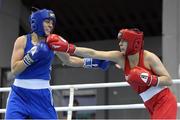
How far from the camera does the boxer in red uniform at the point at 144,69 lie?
14.1 ft

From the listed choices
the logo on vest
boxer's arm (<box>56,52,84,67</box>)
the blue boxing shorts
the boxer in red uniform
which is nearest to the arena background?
boxer's arm (<box>56,52,84,67</box>)

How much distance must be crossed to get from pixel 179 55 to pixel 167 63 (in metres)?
0.29

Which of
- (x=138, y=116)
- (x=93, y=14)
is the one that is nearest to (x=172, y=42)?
(x=138, y=116)

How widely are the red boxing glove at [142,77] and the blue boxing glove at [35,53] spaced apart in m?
0.77

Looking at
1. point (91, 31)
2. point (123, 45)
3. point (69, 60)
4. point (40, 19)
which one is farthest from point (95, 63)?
point (91, 31)

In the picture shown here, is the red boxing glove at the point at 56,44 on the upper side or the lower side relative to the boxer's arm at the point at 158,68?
upper

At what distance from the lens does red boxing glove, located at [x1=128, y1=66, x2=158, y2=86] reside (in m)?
4.22

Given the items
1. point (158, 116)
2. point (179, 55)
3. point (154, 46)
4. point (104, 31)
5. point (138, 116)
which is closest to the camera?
point (158, 116)

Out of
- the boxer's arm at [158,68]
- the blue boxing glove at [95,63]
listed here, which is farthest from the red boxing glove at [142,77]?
the blue boxing glove at [95,63]

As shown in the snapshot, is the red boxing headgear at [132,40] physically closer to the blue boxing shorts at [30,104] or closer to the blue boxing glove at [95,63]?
the blue boxing glove at [95,63]

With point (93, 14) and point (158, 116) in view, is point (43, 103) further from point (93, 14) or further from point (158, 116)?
point (93, 14)

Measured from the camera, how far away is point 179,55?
30.2 ft

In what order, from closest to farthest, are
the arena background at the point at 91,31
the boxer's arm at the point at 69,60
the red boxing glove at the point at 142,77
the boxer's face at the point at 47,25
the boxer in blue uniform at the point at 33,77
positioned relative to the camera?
the red boxing glove at the point at 142,77, the boxer in blue uniform at the point at 33,77, the boxer's face at the point at 47,25, the boxer's arm at the point at 69,60, the arena background at the point at 91,31

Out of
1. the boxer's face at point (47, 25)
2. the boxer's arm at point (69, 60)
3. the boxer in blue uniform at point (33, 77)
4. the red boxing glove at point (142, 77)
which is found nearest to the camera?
the red boxing glove at point (142, 77)
